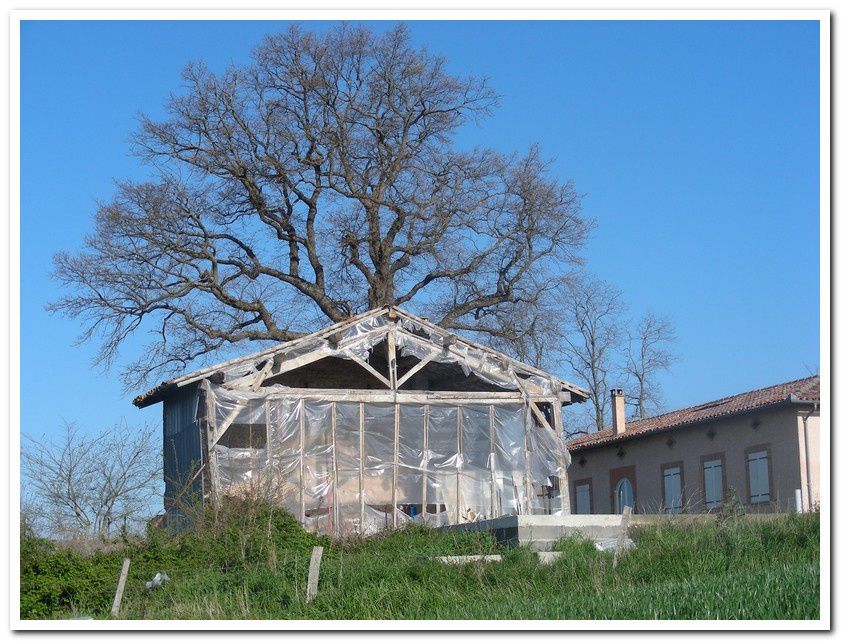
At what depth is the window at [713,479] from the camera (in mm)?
27578

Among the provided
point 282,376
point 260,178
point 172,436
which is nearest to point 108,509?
point 172,436

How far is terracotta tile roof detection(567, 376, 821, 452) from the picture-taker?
25094 millimetres

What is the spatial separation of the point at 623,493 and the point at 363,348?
1171 cm

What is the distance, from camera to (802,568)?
43.2ft

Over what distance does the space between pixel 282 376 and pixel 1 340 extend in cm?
1490

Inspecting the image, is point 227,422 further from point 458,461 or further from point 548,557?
point 548,557

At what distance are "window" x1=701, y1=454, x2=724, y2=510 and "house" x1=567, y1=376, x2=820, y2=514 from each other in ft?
0.08

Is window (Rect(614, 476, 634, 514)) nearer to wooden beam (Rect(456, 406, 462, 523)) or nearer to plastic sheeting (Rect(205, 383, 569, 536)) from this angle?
plastic sheeting (Rect(205, 383, 569, 536))

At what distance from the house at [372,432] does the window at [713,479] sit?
15.3ft

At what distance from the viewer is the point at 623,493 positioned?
3188cm

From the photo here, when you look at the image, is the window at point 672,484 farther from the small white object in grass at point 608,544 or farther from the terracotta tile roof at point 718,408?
the small white object in grass at point 608,544

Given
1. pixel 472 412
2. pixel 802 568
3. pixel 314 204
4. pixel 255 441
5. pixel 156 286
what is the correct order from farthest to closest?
pixel 314 204
pixel 156 286
pixel 472 412
pixel 255 441
pixel 802 568

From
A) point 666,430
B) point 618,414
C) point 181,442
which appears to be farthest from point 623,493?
point 181,442
